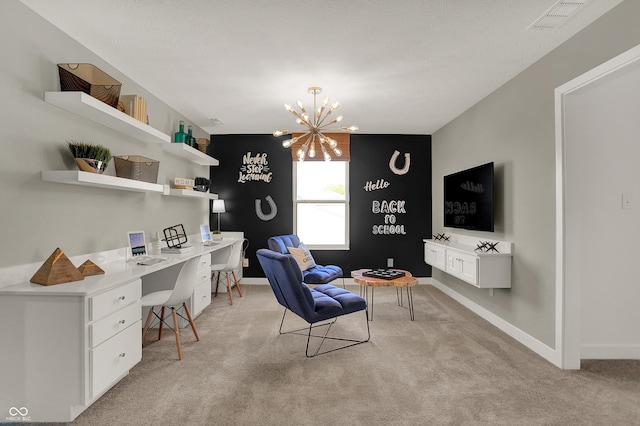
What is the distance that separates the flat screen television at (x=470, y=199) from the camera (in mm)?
4016

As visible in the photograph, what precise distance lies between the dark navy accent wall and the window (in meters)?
0.16

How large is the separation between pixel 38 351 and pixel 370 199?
4.95m

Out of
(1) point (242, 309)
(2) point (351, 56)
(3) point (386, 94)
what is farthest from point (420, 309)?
(2) point (351, 56)

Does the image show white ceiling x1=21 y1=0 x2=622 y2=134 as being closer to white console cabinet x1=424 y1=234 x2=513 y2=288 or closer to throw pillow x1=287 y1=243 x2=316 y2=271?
white console cabinet x1=424 y1=234 x2=513 y2=288

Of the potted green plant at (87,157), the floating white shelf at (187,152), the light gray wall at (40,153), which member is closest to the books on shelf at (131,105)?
the light gray wall at (40,153)

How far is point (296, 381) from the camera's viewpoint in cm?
266

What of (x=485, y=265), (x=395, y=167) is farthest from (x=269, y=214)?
(x=485, y=265)

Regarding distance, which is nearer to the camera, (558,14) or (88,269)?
(558,14)

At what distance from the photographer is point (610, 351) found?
3.04 metres

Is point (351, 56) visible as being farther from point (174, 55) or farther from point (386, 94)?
point (174, 55)

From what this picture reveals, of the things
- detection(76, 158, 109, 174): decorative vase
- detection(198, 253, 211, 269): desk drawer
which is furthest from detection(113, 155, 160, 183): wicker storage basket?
detection(198, 253, 211, 269): desk drawer

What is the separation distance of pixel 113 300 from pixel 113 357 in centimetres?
37

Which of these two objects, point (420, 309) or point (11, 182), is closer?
point (11, 182)

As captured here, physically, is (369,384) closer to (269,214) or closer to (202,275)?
(202,275)
